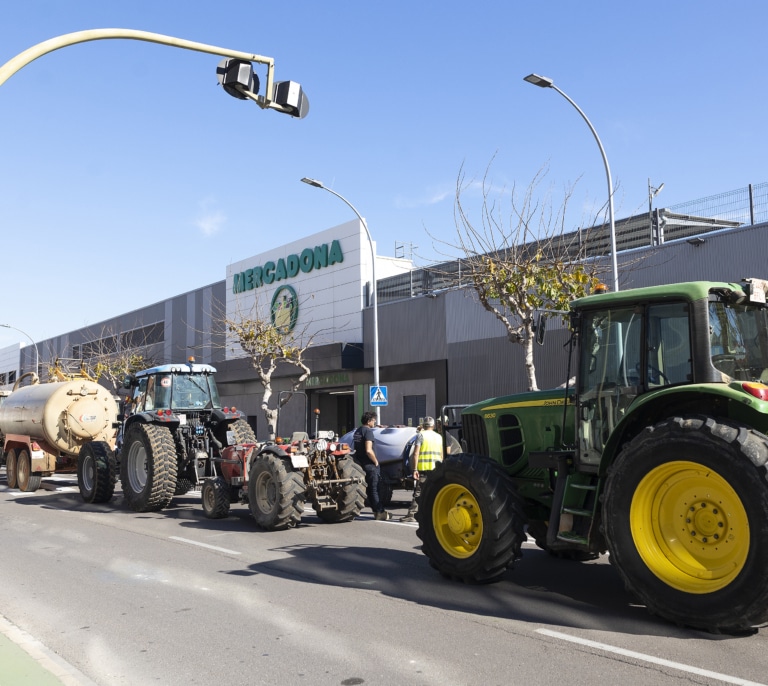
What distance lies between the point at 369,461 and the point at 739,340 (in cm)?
741

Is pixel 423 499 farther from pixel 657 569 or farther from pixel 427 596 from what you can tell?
pixel 657 569

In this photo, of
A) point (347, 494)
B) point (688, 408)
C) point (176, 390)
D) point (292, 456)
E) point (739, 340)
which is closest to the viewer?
point (688, 408)

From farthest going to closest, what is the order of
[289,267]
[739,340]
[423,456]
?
[289,267], [423,456], [739,340]

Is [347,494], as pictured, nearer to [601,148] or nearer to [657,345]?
[657,345]

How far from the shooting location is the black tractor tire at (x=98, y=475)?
1559cm

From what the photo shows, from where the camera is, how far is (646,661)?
203 inches

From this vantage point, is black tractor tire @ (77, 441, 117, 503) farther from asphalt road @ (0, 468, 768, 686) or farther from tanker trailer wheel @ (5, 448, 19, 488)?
asphalt road @ (0, 468, 768, 686)

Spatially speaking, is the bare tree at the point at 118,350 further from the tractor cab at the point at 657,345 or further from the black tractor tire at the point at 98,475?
the tractor cab at the point at 657,345

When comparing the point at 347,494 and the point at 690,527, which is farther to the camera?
the point at 347,494

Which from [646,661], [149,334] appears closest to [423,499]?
[646,661]

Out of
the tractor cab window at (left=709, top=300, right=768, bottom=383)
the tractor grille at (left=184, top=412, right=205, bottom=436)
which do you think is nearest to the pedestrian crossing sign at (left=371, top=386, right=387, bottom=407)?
the tractor grille at (left=184, top=412, right=205, bottom=436)

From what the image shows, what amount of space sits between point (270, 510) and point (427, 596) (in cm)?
494

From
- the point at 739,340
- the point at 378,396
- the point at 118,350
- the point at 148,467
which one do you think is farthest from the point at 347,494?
the point at 118,350

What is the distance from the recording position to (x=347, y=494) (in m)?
12.3
